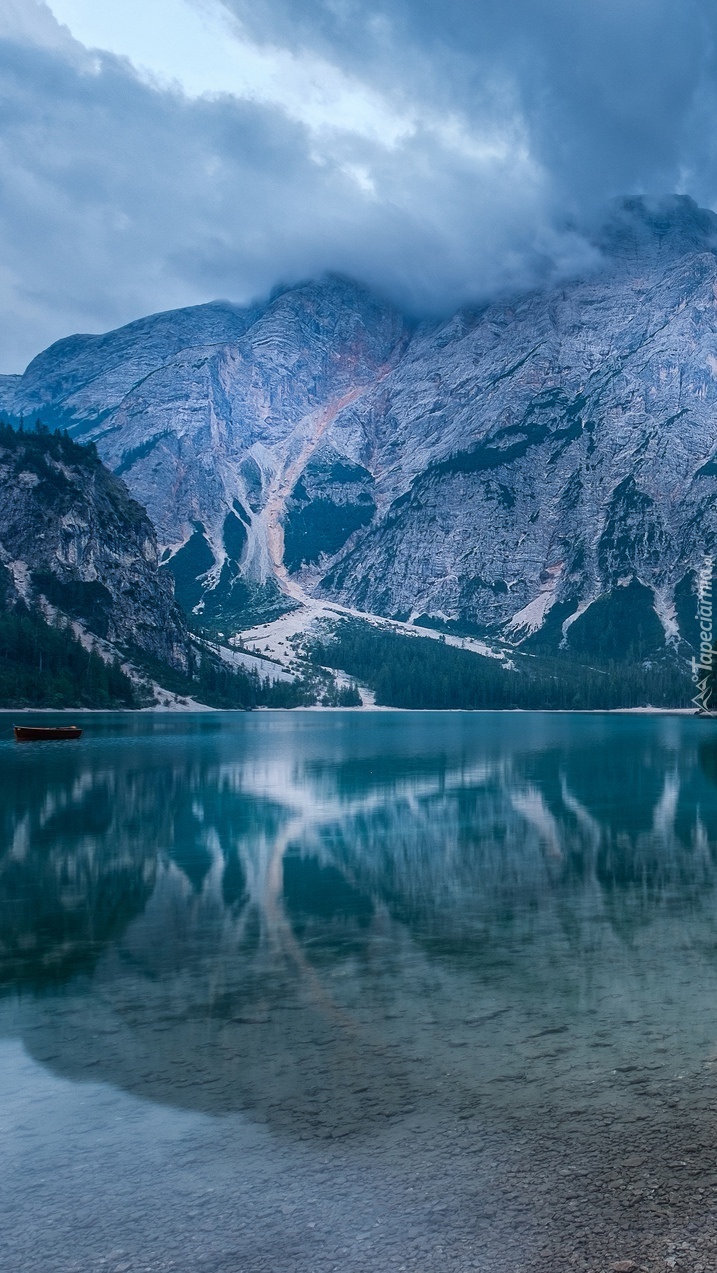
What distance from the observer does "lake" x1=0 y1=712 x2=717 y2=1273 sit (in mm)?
12586

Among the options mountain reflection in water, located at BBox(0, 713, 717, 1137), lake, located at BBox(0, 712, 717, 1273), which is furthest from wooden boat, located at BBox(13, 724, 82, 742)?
lake, located at BBox(0, 712, 717, 1273)

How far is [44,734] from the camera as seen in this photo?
12719cm

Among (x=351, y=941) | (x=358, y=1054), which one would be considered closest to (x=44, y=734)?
(x=351, y=941)

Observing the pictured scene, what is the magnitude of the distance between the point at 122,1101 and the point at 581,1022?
1043 cm

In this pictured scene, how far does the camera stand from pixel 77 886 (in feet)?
125

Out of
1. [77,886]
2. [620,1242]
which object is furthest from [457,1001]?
[77,886]

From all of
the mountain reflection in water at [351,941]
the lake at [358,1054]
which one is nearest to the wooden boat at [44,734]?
the mountain reflection in water at [351,941]

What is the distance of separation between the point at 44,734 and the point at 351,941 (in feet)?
354

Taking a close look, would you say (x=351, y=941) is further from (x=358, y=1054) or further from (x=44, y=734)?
(x=44, y=734)

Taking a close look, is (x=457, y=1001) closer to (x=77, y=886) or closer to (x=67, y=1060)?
(x=67, y=1060)

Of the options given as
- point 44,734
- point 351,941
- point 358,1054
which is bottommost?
point 351,941

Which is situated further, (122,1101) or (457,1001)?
(457,1001)

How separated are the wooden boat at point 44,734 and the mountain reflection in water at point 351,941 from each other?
56545mm

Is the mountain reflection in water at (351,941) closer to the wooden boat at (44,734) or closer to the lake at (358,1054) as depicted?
the lake at (358,1054)
